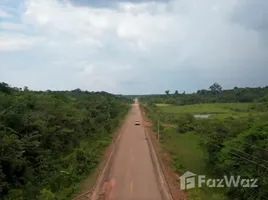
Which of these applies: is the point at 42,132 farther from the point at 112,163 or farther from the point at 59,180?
the point at 112,163

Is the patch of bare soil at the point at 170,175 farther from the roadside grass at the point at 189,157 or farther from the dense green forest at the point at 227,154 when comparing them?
the dense green forest at the point at 227,154

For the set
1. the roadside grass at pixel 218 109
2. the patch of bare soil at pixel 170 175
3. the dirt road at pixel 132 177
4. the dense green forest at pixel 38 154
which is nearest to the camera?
the dense green forest at pixel 38 154

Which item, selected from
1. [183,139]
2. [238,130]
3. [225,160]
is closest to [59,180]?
[225,160]

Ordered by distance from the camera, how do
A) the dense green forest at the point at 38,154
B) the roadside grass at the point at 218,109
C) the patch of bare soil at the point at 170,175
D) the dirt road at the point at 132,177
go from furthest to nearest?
the roadside grass at the point at 218,109, the patch of bare soil at the point at 170,175, the dirt road at the point at 132,177, the dense green forest at the point at 38,154

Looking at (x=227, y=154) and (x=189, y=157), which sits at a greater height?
(x=227, y=154)

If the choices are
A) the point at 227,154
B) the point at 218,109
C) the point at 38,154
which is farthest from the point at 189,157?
the point at 218,109

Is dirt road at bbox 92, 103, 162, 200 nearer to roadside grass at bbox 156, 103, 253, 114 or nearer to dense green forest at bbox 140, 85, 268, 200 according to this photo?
dense green forest at bbox 140, 85, 268, 200

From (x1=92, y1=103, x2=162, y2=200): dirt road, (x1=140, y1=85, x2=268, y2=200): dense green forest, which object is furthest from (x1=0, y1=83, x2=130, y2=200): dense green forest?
(x1=140, y1=85, x2=268, y2=200): dense green forest

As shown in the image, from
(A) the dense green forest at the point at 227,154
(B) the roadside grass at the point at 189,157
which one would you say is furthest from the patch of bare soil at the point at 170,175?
(A) the dense green forest at the point at 227,154

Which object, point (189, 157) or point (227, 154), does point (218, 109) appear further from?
point (227, 154)
